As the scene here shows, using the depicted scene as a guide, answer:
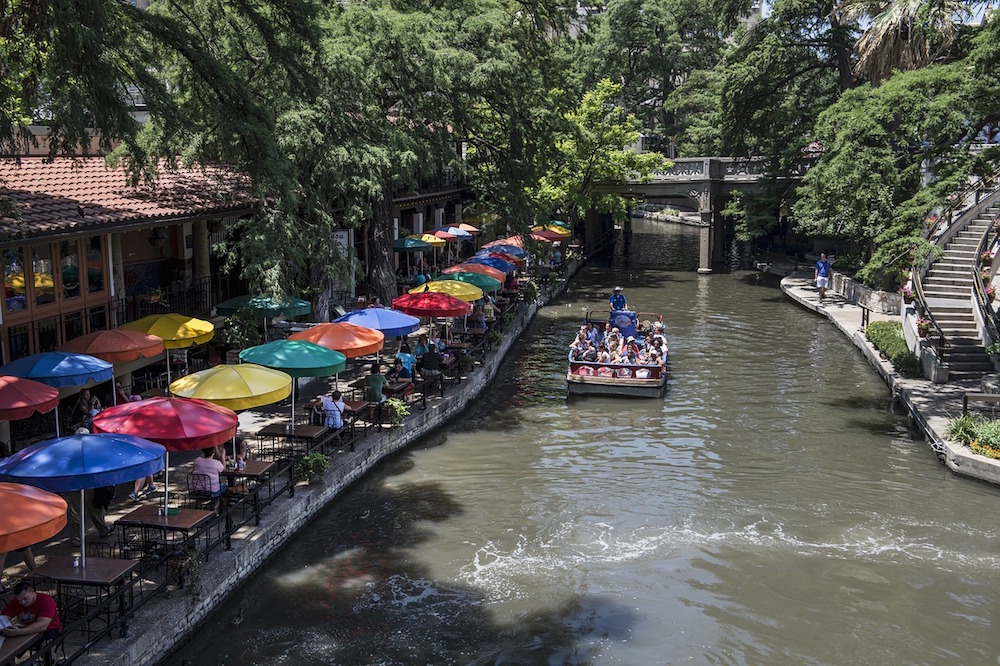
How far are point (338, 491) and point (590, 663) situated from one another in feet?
23.6

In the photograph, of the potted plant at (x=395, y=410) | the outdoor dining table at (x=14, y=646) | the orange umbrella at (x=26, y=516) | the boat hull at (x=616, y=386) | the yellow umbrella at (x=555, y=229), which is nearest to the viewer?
the orange umbrella at (x=26, y=516)

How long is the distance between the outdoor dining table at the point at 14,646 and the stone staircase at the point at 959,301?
22.8 m

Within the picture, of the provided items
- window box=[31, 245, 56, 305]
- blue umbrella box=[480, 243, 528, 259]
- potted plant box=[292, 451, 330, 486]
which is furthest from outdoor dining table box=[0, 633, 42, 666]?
blue umbrella box=[480, 243, 528, 259]

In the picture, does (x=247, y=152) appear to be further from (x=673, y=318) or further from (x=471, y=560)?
(x=673, y=318)

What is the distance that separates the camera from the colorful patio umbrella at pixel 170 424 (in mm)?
13805

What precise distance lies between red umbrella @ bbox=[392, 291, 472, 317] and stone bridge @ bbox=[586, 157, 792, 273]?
29220 mm

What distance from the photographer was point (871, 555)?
16516 millimetres

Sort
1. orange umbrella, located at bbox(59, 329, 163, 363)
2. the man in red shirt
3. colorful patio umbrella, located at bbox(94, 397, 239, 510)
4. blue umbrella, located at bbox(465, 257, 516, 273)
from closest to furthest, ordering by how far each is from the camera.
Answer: the man in red shirt, colorful patio umbrella, located at bbox(94, 397, 239, 510), orange umbrella, located at bbox(59, 329, 163, 363), blue umbrella, located at bbox(465, 257, 516, 273)

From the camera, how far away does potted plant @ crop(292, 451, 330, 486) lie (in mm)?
17609

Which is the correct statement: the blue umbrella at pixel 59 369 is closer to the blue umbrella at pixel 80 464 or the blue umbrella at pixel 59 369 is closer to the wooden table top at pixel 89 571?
the blue umbrella at pixel 80 464

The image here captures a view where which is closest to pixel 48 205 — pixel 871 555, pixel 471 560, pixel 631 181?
pixel 471 560

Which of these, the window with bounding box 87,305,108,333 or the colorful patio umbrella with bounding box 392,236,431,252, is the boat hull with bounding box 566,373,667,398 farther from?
the colorful patio umbrella with bounding box 392,236,431,252

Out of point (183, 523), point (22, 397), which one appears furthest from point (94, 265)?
point (183, 523)

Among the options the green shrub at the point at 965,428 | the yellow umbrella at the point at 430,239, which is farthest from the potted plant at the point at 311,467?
the yellow umbrella at the point at 430,239
